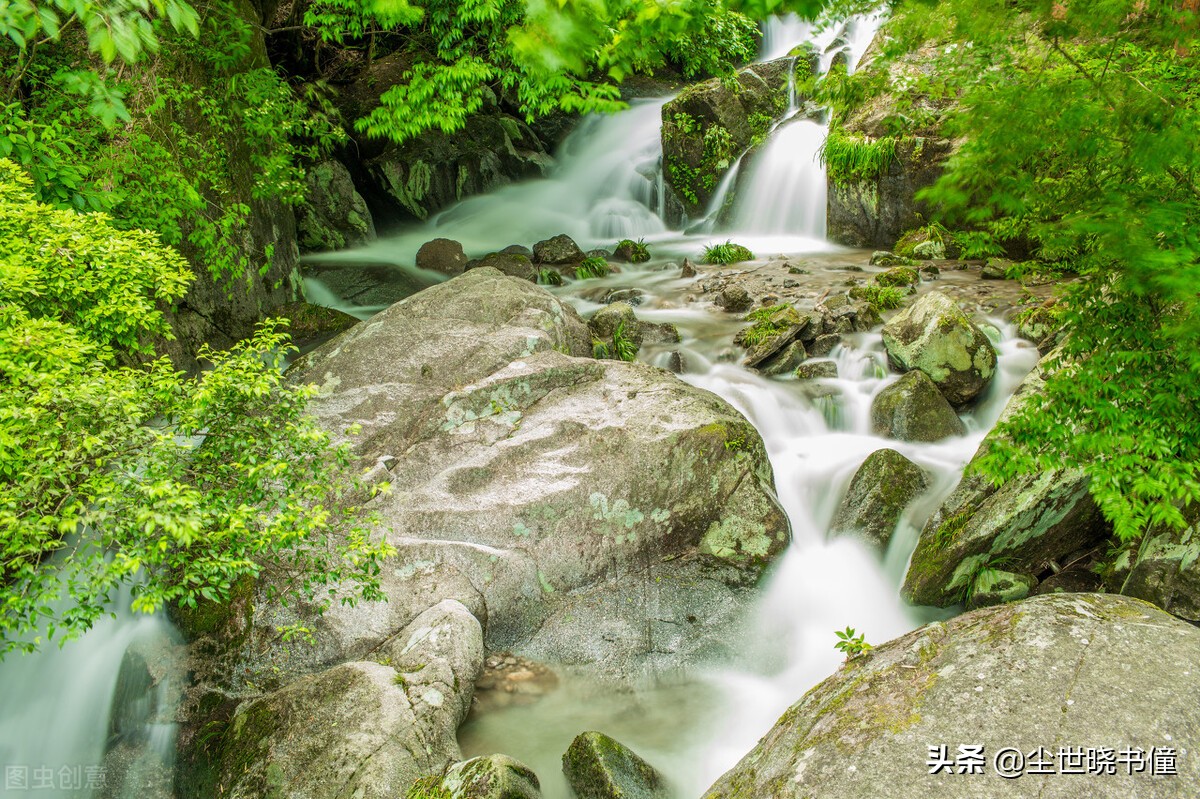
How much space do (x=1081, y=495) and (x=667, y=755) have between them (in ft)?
11.6

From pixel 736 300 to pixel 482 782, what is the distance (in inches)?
339

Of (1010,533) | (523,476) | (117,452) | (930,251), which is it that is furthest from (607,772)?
(930,251)

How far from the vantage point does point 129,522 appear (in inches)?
136

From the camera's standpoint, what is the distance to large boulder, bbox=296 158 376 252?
46.8 feet

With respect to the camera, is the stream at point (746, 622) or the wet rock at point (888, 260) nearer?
the stream at point (746, 622)

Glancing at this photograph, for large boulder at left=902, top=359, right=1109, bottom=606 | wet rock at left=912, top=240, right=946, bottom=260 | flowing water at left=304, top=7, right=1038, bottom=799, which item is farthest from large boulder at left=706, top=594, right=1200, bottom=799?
wet rock at left=912, top=240, right=946, bottom=260

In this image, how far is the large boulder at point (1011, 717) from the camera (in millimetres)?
2908

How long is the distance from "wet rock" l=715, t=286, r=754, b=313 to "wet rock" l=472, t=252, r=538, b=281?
3.87 m

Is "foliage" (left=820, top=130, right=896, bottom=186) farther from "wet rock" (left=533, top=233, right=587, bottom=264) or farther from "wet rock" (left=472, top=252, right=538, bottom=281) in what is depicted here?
"wet rock" (left=472, top=252, right=538, bottom=281)

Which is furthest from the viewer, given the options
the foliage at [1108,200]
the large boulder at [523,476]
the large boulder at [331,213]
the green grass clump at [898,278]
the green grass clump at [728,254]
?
the large boulder at [331,213]

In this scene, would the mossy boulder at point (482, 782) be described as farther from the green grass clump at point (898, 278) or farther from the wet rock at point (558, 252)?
the wet rock at point (558, 252)

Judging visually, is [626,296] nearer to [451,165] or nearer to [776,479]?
[776,479]

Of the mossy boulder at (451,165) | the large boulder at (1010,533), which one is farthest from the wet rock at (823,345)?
the mossy boulder at (451,165)

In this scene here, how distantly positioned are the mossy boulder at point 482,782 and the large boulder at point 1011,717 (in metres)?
1.06
